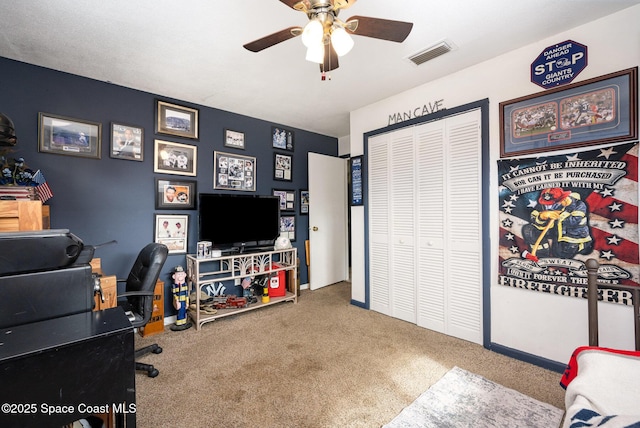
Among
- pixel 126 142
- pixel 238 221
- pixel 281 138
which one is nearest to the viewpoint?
pixel 126 142

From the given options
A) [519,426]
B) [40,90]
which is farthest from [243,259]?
[519,426]

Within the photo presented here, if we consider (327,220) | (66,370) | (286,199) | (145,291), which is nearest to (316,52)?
(66,370)

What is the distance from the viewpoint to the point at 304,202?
14.1 feet

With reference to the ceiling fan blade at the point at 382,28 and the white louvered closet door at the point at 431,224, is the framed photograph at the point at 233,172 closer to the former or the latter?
the white louvered closet door at the point at 431,224

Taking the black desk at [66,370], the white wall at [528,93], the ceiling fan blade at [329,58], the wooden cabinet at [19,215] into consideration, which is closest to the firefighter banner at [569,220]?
the white wall at [528,93]

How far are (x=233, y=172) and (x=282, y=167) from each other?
0.78m

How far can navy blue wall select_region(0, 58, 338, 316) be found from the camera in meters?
2.34

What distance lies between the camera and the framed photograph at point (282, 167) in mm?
3969

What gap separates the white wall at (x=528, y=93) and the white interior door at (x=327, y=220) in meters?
1.78

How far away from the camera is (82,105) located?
2.58 metres

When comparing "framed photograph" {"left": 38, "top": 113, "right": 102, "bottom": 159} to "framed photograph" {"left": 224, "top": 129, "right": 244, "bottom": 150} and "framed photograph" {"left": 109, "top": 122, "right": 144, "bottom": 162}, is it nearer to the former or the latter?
"framed photograph" {"left": 109, "top": 122, "right": 144, "bottom": 162}

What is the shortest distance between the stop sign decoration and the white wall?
0.12 feet

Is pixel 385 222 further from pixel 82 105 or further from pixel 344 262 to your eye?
pixel 82 105

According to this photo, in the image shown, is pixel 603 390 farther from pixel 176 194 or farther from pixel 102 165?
pixel 102 165
